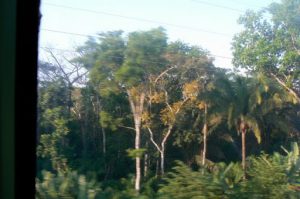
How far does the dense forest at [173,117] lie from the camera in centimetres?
318

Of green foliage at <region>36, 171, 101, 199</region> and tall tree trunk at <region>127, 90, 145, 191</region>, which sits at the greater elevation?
tall tree trunk at <region>127, 90, 145, 191</region>

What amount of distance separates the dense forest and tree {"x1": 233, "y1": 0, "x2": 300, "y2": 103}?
0.06ft

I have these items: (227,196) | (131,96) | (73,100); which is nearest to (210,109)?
(131,96)

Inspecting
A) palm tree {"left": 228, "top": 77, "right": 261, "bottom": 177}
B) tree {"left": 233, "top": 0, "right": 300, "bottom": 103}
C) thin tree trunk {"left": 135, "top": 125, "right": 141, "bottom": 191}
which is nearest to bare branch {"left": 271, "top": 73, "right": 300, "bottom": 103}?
tree {"left": 233, "top": 0, "right": 300, "bottom": 103}

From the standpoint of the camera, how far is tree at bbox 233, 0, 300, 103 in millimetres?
6020

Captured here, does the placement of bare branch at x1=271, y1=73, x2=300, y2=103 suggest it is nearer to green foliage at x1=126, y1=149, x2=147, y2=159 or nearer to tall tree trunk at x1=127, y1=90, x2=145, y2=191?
tall tree trunk at x1=127, y1=90, x2=145, y2=191

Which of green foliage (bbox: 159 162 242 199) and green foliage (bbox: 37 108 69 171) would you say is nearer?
green foliage (bbox: 37 108 69 171)

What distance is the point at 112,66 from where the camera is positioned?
4.78 metres

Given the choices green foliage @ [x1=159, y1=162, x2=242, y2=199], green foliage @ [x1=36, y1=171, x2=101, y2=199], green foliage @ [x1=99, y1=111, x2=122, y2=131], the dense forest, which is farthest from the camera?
green foliage @ [x1=99, y1=111, x2=122, y2=131]

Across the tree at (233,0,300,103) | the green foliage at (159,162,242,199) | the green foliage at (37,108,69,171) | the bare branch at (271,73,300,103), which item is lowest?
the green foliage at (159,162,242,199)

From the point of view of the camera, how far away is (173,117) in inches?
253

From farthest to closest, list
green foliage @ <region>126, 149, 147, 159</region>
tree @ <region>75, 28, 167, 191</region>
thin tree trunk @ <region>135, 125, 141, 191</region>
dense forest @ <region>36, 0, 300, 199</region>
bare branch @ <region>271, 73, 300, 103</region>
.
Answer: bare branch @ <region>271, 73, 300, 103</region>
green foliage @ <region>126, 149, 147, 159</region>
tree @ <region>75, 28, 167, 191</region>
thin tree trunk @ <region>135, 125, 141, 191</region>
dense forest @ <region>36, 0, 300, 199</region>

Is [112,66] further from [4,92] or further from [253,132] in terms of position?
[4,92]

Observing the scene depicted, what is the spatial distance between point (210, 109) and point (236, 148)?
2.75 ft
